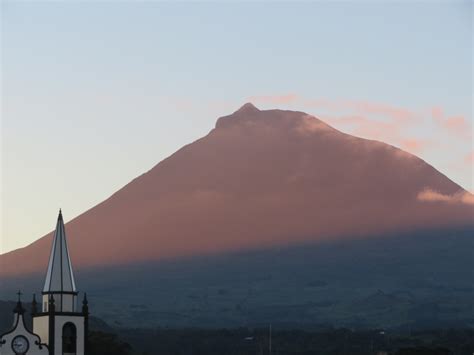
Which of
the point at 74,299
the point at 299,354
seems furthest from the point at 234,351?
the point at 74,299

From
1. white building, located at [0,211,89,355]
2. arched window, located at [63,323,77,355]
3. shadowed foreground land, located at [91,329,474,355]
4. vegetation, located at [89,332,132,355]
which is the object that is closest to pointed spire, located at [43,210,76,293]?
white building, located at [0,211,89,355]

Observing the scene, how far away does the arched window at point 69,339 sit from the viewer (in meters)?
62.8

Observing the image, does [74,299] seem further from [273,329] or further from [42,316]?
[273,329]

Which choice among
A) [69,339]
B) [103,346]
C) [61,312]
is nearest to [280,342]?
[103,346]

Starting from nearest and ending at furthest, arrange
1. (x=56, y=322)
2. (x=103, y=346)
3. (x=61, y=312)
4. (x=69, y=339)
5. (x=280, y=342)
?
1. (x=56, y=322)
2. (x=61, y=312)
3. (x=69, y=339)
4. (x=103, y=346)
5. (x=280, y=342)

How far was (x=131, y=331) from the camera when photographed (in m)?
194

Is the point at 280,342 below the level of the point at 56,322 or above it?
above

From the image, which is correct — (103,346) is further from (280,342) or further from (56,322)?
(280,342)

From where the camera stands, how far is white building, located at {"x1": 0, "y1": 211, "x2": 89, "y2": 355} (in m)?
62.2

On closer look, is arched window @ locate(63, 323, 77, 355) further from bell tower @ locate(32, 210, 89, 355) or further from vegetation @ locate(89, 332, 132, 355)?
vegetation @ locate(89, 332, 132, 355)

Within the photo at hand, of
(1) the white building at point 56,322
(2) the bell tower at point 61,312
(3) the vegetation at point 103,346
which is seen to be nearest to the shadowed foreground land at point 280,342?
(3) the vegetation at point 103,346

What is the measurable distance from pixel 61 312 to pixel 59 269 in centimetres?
179

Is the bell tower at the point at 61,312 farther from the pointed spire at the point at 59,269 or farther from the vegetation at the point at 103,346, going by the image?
the vegetation at the point at 103,346

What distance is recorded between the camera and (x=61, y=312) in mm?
62688
